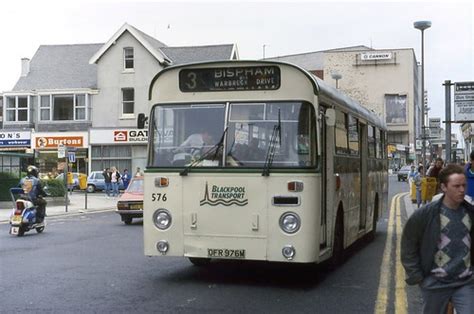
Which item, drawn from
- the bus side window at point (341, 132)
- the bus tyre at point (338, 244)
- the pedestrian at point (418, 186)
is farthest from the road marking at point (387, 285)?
the pedestrian at point (418, 186)

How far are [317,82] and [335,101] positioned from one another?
112 centimetres

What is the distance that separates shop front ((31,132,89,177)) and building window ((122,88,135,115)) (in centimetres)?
335

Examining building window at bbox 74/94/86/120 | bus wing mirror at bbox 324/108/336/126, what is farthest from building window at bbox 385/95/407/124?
bus wing mirror at bbox 324/108/336/126

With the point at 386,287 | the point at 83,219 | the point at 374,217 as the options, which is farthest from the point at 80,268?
the point at 83,219

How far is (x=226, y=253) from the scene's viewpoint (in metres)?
8.22

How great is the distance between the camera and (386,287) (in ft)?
27.8

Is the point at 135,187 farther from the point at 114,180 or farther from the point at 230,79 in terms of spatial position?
the point at 114,180

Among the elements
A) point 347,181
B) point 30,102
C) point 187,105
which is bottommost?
point 347,181

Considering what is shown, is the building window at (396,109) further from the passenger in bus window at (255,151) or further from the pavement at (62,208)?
the passenger in bus window at (255,151)

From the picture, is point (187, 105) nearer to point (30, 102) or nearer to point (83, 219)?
point (83, 219)

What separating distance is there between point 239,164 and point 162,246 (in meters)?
1.51

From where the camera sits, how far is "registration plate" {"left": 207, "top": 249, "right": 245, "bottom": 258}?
818cm

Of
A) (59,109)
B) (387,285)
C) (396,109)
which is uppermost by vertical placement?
(396,109)

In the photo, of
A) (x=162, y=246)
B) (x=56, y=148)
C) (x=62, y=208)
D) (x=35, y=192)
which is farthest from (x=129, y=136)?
(x=162, y=246)
